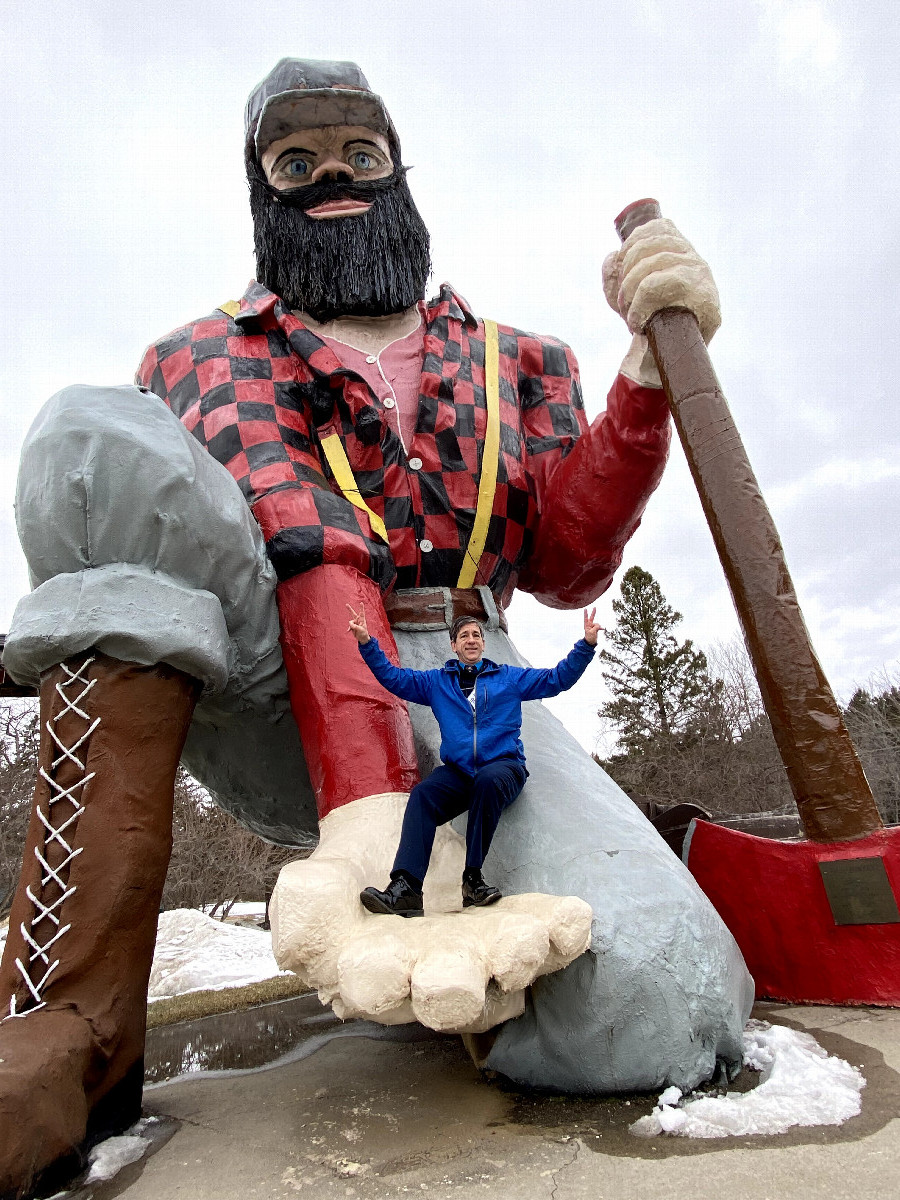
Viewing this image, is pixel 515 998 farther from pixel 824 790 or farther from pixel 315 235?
pixel 315 235

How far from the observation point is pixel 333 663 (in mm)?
1851

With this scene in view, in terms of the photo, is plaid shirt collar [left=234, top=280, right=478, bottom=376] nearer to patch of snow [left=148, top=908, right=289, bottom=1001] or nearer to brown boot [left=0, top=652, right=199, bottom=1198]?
brown boot [left=0, top=652, right=199, bottom=1198]

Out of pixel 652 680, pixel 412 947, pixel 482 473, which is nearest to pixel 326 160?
pixel 482 473

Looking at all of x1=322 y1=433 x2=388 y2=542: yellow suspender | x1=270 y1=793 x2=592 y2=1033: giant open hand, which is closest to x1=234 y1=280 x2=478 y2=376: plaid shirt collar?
x1=322 y1=433 x2=388 y2=542: yellow suspender

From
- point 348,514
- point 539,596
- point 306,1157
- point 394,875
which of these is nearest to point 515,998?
point 394,875

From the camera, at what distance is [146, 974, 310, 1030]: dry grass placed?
3.34 m

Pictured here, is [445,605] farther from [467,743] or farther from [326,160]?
[326,160]

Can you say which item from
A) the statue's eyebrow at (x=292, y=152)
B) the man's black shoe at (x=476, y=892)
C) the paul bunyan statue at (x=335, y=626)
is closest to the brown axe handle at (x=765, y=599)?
the paul bunyan statue at (x=335, y=626)

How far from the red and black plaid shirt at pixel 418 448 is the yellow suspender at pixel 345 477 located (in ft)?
0.08

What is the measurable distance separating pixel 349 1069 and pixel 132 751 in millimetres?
921

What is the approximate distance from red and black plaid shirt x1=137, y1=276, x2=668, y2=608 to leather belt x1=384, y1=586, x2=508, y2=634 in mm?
46

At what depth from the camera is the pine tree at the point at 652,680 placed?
58.7 ft

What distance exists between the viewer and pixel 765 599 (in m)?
1.93

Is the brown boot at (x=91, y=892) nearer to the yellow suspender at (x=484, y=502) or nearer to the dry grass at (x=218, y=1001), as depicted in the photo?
the yellow suspender at (x=484, y=502)
